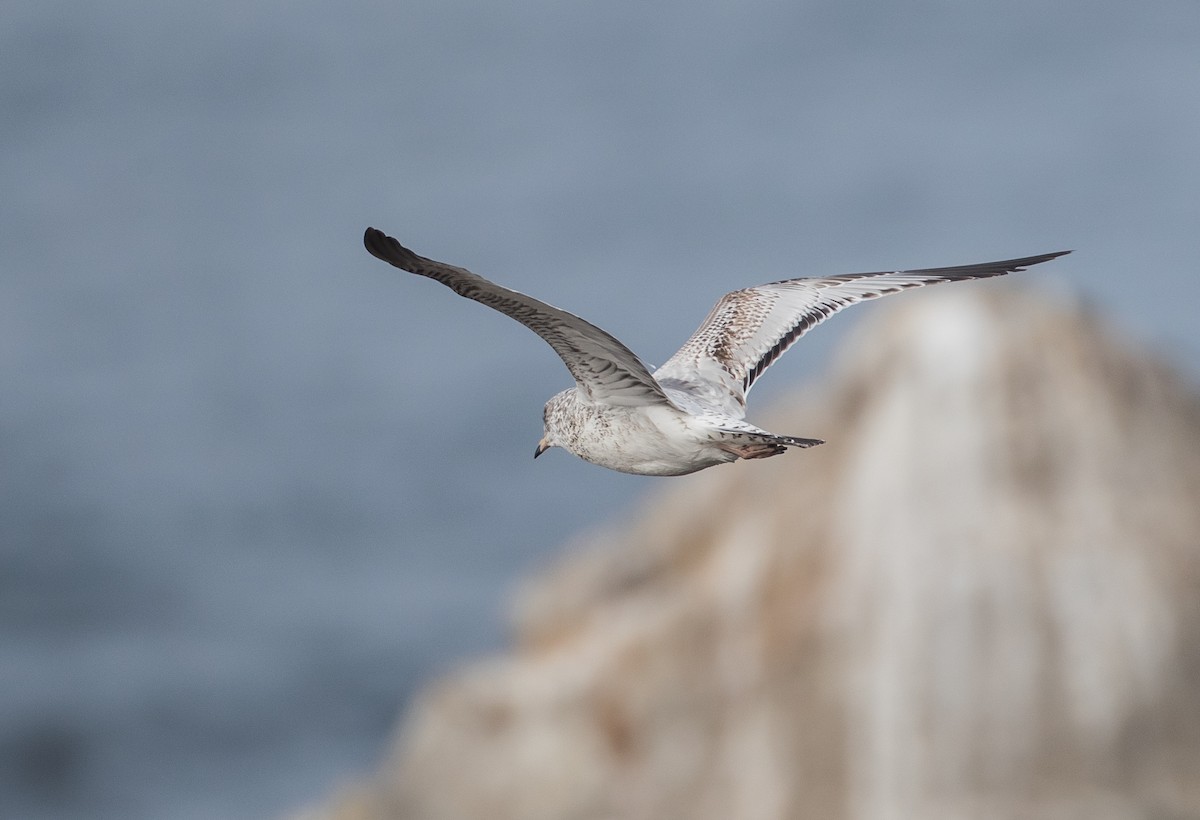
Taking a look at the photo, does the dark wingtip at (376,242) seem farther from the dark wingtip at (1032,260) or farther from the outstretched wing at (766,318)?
the dark wingtip at (1032,260)

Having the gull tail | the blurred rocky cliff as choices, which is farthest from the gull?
the blurred rocky cliff

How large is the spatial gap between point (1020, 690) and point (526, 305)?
869 centimetres

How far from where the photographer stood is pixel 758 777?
56.4 ft

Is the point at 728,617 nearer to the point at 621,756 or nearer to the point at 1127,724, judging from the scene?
the point at 621,756

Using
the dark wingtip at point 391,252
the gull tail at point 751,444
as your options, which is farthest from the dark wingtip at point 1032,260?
the dark wingtip at point 391,252

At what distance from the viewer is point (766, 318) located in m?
12.5

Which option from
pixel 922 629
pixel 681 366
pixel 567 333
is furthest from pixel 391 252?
pixel 922 629

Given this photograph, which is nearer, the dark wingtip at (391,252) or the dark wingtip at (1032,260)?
the dark wingtip at (391,252)

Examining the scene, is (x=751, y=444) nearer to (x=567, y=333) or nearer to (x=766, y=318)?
(x=567, y=333)

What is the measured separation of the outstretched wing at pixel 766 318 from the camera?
11.9m

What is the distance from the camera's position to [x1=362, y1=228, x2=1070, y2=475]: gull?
970cm

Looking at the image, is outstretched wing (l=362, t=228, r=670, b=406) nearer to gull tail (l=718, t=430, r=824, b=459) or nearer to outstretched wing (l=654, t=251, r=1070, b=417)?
gull tail (l=718, t=430, r=824, b=459)

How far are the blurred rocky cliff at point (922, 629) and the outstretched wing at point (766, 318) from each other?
15.9 ft

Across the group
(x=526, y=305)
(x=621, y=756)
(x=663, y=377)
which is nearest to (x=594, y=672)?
(x=621, y=756)
